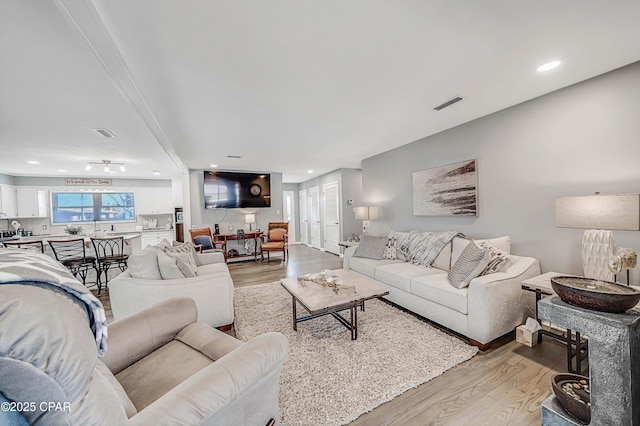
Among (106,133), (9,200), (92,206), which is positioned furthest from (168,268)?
(9,200)

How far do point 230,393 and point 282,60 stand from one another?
6.99ft

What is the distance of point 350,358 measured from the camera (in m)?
2.15

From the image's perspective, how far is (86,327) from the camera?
758 mm

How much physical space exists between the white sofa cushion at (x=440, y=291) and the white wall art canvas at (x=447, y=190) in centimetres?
109

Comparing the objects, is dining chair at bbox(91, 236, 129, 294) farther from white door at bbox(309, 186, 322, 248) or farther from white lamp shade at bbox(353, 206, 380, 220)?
white door at bbox(309, 186, 322, 248)

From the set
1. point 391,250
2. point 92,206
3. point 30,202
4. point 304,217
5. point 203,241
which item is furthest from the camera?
point 304,217

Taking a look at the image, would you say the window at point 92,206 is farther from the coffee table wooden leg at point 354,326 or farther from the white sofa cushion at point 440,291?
the white sofa cushion at point 440,291

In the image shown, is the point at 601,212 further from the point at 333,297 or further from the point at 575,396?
the point at 333,297

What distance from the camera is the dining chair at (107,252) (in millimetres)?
4172

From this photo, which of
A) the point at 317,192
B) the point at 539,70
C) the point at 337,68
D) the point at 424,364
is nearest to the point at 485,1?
the point at 337,68

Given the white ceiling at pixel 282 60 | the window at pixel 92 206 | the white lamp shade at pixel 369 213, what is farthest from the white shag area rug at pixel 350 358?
the window at pixel 92 206

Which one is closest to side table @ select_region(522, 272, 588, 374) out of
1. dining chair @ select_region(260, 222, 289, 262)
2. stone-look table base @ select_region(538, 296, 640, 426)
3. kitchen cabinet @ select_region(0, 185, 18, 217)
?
stone-look table base @ select_region(538, 296, 640, 426)

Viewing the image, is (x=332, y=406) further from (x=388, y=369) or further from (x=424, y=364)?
(x=424, y=364)

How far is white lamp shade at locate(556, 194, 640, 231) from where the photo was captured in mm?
1764
